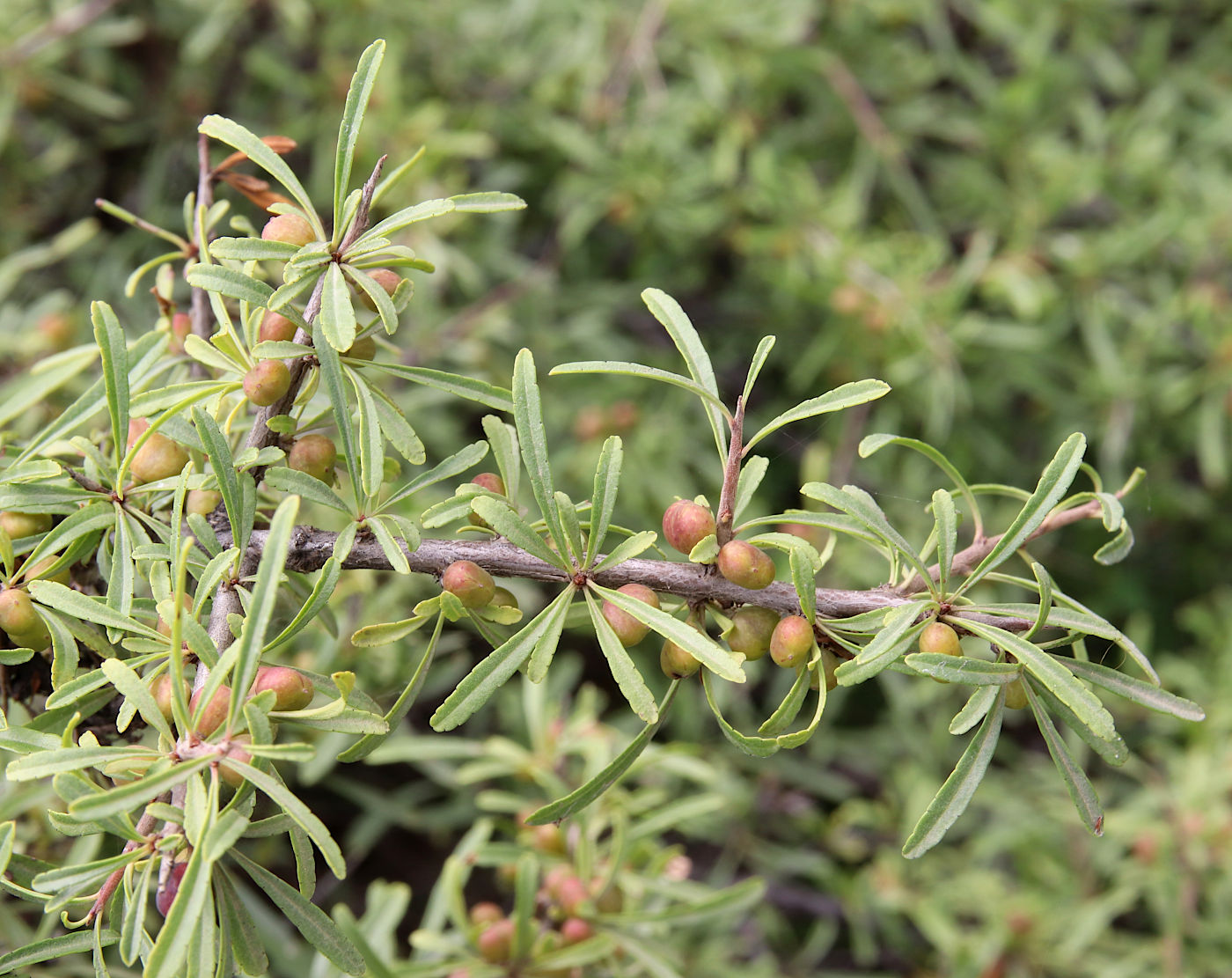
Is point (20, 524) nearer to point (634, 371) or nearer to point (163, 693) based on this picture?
point (163, 693)

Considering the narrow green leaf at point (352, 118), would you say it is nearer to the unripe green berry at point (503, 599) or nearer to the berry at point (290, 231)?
the berry at point (290, 231)

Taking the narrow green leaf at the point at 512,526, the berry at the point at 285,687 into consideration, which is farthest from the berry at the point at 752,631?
the berry at the point at 285,687

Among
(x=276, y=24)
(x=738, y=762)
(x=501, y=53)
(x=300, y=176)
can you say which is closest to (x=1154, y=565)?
(x=738, y=762)

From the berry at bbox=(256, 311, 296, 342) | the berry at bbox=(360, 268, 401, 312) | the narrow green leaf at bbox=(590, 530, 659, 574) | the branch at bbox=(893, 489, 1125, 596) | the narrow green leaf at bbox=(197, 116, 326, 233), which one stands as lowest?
the branch at bbox=(893, 489, 1125, 596)

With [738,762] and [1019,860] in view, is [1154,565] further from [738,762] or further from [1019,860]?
[738,762]

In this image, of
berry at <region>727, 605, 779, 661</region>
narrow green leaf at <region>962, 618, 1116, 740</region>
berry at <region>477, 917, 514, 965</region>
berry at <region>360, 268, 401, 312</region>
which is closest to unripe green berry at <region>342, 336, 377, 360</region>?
berry at <region>360, 268, 401, 312</region>

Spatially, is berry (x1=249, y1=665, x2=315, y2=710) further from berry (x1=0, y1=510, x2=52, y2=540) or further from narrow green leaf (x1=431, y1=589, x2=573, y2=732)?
berry (x1=0, y1=510, x2=52, y2=540)
